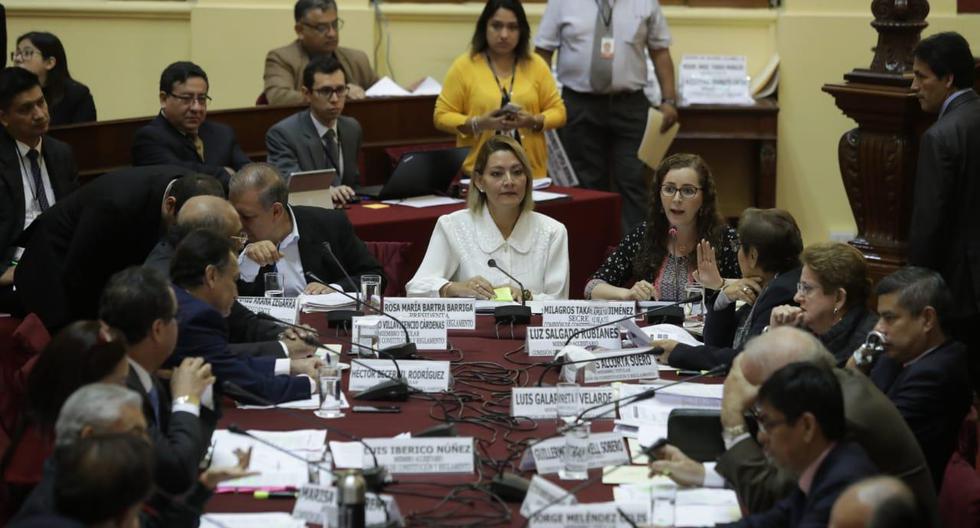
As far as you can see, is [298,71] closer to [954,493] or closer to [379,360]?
[379,360]

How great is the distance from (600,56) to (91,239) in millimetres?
3883

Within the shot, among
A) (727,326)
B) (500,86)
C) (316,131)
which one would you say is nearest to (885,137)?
(727,326)

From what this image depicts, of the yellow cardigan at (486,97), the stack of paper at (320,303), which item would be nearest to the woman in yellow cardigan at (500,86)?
the yellow cardigan at (486,97)

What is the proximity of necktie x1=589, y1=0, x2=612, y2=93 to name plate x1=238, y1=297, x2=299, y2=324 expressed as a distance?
3.70 metres

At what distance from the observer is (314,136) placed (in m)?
7.09

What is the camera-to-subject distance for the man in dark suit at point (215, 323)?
12.8ft

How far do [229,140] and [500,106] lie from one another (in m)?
1.38

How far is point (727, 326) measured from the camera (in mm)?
4629

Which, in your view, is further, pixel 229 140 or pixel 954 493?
pixel 229 140

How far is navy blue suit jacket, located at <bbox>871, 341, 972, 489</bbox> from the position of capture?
3.78 meters

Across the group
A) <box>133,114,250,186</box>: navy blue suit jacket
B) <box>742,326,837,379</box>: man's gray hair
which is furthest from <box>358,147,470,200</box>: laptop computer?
<box>742,326,837,379</box>: man's gray hair

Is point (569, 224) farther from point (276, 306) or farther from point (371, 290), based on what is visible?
point (276, 306)

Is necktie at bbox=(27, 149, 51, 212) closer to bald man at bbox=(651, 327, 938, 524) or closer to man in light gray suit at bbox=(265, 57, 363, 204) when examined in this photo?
man in light gray suit at bbox=(265, 57, 363, 204)

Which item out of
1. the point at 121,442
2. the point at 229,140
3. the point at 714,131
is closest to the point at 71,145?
the point at 229,140
